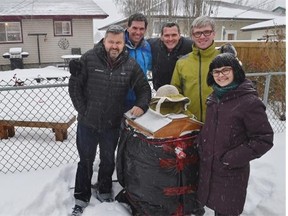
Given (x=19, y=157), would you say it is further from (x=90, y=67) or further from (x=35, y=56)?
(x=35, y=56)

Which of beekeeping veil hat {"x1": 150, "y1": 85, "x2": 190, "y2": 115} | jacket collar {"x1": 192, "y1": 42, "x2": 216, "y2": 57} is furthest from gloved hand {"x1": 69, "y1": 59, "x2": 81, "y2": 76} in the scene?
jacket collar {"x1": 192, "y1": 42, "x2": 216, "y2": 57}

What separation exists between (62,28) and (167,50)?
16300 mm

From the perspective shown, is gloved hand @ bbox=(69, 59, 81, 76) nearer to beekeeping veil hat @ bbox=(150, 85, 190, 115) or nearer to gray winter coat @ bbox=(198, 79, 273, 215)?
beekeeping veil hat @ bbox=(150, 85, 190, 115)

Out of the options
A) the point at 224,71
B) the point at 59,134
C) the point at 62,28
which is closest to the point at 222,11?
the point at 62,28

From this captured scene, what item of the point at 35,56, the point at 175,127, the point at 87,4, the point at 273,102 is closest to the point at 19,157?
the point at 175,127

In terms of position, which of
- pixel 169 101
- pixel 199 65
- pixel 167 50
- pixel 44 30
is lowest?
pixel 169 101

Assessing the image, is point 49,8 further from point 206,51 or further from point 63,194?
point 206,51

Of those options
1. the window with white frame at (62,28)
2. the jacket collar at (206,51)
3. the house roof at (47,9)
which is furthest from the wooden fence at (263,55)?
the window with white frame at (62,28)

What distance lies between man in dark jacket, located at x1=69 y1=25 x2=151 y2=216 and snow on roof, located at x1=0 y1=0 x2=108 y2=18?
15.4 m

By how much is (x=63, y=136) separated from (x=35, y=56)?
14140 mm

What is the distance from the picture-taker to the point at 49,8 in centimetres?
1780

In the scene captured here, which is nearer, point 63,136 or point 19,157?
point 19,157

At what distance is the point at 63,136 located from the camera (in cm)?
453

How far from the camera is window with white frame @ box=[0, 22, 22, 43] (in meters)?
16.9
